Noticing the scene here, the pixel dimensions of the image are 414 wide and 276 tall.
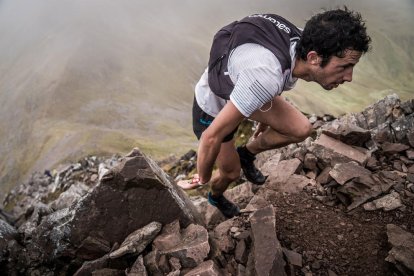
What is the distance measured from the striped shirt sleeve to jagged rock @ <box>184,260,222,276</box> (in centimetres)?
264

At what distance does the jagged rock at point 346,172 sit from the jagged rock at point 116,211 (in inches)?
147

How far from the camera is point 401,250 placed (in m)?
6.60

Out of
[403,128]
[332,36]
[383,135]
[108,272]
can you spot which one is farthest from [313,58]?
[403,128]

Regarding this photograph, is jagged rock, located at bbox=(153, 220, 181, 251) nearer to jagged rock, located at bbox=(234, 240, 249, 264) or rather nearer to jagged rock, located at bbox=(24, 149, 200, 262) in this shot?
jagged rock, located at bbox=(24, 149, 200, 262)

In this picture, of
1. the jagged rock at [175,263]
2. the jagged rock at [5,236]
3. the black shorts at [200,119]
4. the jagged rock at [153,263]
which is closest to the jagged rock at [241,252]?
the jagged rock at [175,263]

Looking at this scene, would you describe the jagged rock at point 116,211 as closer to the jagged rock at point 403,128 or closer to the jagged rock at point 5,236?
the jagged rock at point 5,236

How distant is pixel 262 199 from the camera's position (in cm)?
919

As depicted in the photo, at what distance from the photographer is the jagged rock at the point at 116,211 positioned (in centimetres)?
764

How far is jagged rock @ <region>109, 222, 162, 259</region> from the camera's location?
7.04m

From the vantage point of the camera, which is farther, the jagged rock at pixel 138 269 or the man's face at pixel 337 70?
the jagged rock at pixel 138 269

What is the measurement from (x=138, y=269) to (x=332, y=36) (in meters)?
5.29

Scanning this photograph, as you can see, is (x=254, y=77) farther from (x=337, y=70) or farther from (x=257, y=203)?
(x=257, y=203)

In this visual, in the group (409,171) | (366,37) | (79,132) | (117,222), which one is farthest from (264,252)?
(79,132)

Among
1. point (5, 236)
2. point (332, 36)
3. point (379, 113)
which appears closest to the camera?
point (332, 36)
